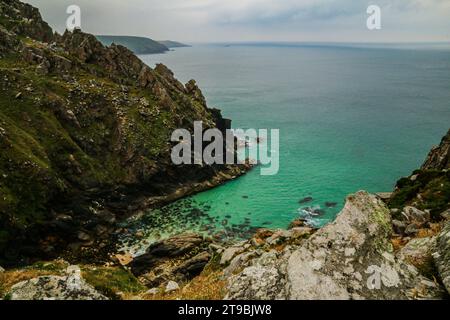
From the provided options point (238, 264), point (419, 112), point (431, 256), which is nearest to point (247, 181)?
point (238, 264)

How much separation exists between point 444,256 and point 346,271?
4.21 metres

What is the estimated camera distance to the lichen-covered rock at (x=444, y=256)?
1234 centimetres

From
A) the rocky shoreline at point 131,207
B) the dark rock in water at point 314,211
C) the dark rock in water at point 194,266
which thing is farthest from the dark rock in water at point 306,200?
the dark rock in water at point 194,266

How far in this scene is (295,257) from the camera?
13.4 metres

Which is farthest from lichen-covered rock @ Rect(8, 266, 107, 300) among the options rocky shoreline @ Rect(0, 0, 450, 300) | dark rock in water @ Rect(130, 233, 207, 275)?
dark rock in water @ Rect(130, 233, 207, 275)

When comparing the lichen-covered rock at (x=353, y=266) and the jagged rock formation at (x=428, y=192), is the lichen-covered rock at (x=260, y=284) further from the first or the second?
the jagged rock formation at (x=428, y=192)

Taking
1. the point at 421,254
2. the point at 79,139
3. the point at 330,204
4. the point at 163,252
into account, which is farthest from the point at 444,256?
the point at 79,139

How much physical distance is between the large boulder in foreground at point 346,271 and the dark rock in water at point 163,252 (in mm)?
44039

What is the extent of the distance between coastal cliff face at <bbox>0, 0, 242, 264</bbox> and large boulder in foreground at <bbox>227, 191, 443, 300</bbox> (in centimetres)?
5855

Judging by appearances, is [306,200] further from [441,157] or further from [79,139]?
[79,139]

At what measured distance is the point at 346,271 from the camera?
12.3 metres

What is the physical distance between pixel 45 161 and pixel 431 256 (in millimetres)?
74239
